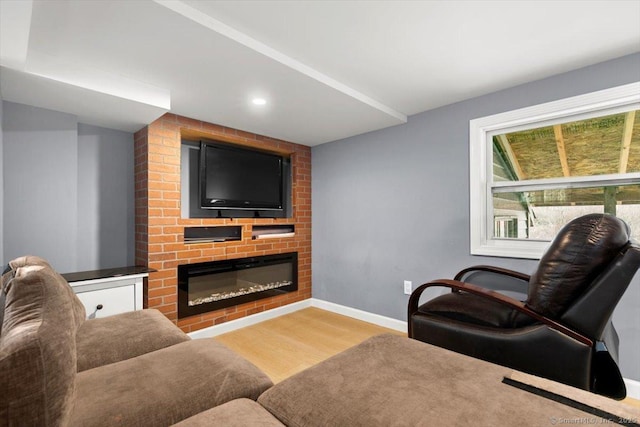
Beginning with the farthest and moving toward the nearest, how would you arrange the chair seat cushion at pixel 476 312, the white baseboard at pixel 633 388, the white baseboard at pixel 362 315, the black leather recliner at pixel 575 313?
1. the white baseboard at pixel 362 315
2. the white baseboard at pixel 633 388
3. the chair seat cushion at pixel 476 312
4. the black leather recliner at pixel 575 313

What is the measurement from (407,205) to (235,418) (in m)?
2.58

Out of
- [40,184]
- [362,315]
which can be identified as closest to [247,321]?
[362,315]

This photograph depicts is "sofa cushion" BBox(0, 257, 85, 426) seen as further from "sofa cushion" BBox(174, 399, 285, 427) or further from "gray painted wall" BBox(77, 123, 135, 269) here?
"gray painted wall" BBox(77, 123, 135, 269)

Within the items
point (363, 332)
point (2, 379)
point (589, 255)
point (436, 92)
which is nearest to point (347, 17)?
point (436, 92)

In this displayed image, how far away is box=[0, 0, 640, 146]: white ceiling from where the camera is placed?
4.91 feet

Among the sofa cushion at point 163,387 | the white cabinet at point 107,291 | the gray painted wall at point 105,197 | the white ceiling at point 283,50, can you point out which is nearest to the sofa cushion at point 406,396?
the sofa cushion at point 163,387

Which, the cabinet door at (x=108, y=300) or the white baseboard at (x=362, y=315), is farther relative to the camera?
the white baseboard at (x=362, y=315)

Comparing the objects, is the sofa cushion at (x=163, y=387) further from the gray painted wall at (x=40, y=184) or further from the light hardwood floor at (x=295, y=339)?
the gray painted wall at (x=40, y=184)

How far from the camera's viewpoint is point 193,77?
6.79 feet

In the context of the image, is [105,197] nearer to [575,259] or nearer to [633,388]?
[575,259]

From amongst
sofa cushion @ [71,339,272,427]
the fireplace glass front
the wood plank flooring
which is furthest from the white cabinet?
sofa cushion @ [71,339,272,427]

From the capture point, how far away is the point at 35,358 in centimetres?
63

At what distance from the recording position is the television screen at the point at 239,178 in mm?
3047

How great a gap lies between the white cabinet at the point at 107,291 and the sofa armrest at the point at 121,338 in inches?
21.9
